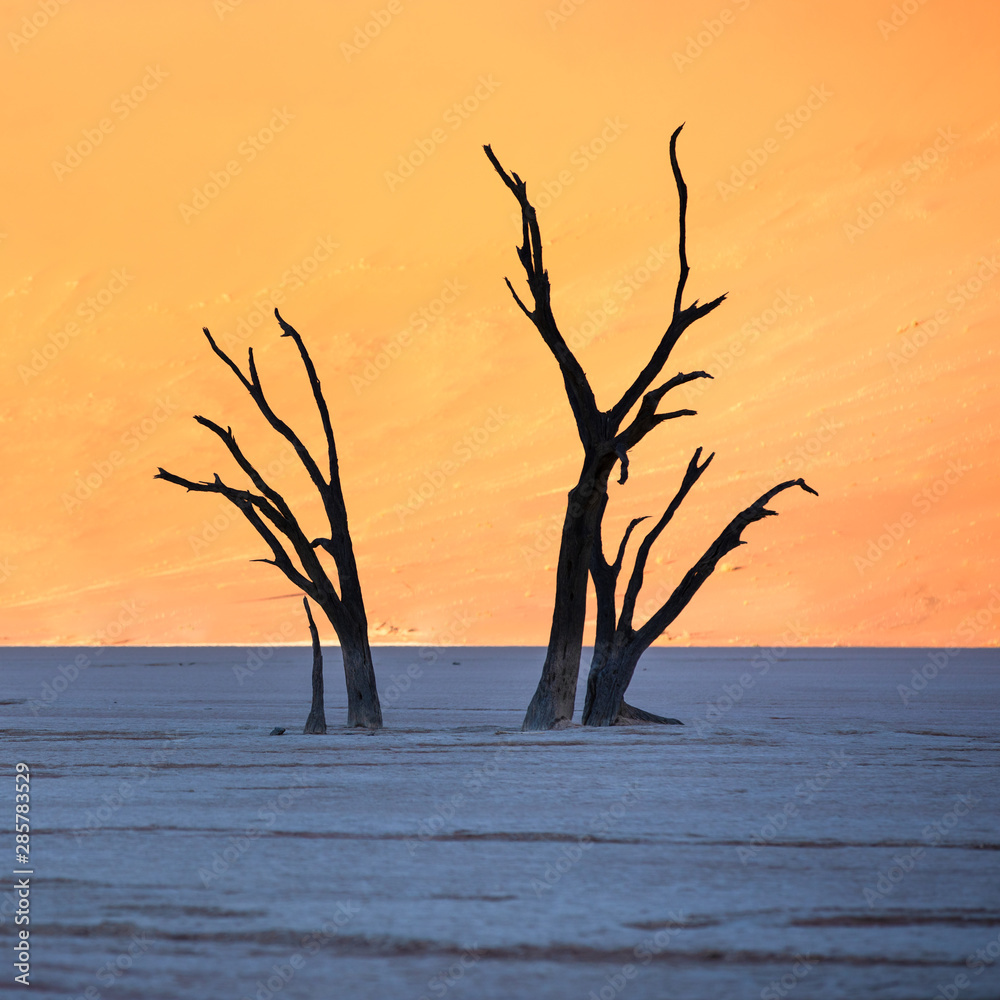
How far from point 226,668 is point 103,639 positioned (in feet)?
114

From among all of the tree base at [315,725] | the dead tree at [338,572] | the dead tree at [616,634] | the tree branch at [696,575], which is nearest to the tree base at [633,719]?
the dead tree at [616,634]

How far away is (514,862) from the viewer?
673cm

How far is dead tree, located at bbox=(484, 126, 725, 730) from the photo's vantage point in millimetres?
13203

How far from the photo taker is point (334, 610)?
1440 cm

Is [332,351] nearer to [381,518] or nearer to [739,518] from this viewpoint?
[381,518]

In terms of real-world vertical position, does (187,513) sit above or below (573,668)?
above

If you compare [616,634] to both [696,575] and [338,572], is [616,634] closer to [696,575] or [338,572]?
[696,575]

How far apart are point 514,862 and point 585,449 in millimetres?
6929

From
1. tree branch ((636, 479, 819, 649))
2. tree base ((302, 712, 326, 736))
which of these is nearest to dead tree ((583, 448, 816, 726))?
tree branch ((636, 479, 819, 649))

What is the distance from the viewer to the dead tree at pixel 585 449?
13203 millimetres

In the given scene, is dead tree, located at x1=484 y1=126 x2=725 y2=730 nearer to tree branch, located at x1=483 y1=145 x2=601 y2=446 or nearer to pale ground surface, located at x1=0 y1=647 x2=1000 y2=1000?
tree branch, located at x1=483 y1=145 x2=601 y2=446

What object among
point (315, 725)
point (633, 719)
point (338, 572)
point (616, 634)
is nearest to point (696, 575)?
point (616, 634)

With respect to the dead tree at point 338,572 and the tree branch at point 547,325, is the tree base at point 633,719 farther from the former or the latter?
the tree branch at point 547,325

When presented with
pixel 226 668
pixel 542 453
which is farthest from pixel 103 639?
pixel 226 668
